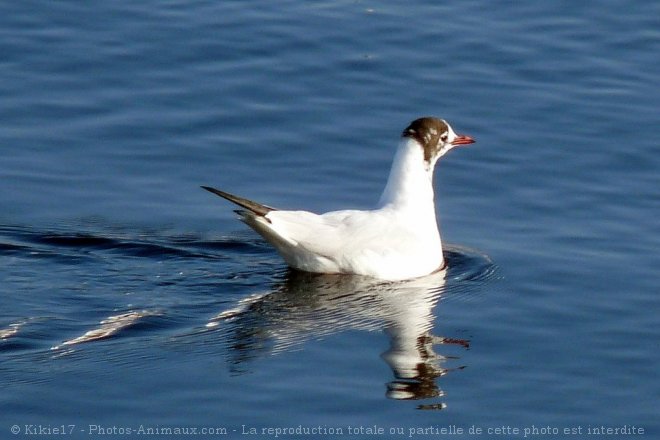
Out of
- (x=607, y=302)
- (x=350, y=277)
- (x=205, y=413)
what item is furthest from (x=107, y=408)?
(x=607, y=302)

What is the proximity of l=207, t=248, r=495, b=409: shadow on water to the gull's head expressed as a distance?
81 cm

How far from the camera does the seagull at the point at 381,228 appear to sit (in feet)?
37.3

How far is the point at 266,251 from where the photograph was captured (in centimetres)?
1212

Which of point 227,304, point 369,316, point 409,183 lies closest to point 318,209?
point 409,183

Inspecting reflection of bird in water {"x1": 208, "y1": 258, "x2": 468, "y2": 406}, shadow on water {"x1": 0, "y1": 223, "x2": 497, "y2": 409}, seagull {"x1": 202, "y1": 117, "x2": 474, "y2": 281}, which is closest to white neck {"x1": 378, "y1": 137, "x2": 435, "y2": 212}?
seagull {"x1": 202, "y1": 117, "x2": 474, "y2": 281}

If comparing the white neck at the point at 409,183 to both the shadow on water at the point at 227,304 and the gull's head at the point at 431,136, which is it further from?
the shadow on water at the point at 227,304

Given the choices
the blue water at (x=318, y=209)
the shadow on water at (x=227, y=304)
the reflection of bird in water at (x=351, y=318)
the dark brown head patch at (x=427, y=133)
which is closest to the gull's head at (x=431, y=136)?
the dark brown head patch at (x=427, y=133)

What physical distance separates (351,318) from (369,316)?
0.15m

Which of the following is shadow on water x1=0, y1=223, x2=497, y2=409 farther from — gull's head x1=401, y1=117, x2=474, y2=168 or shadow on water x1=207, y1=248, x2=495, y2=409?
gull's head x1=401, y1=117, x2=474, y2=168

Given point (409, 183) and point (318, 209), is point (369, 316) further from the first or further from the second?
point (318, 209)

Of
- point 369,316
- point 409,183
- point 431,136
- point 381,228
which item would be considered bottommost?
point 369,316

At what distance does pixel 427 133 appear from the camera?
12125 millimetres

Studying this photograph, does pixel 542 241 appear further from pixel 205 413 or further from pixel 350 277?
pixel 205 413

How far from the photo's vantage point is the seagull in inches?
448
